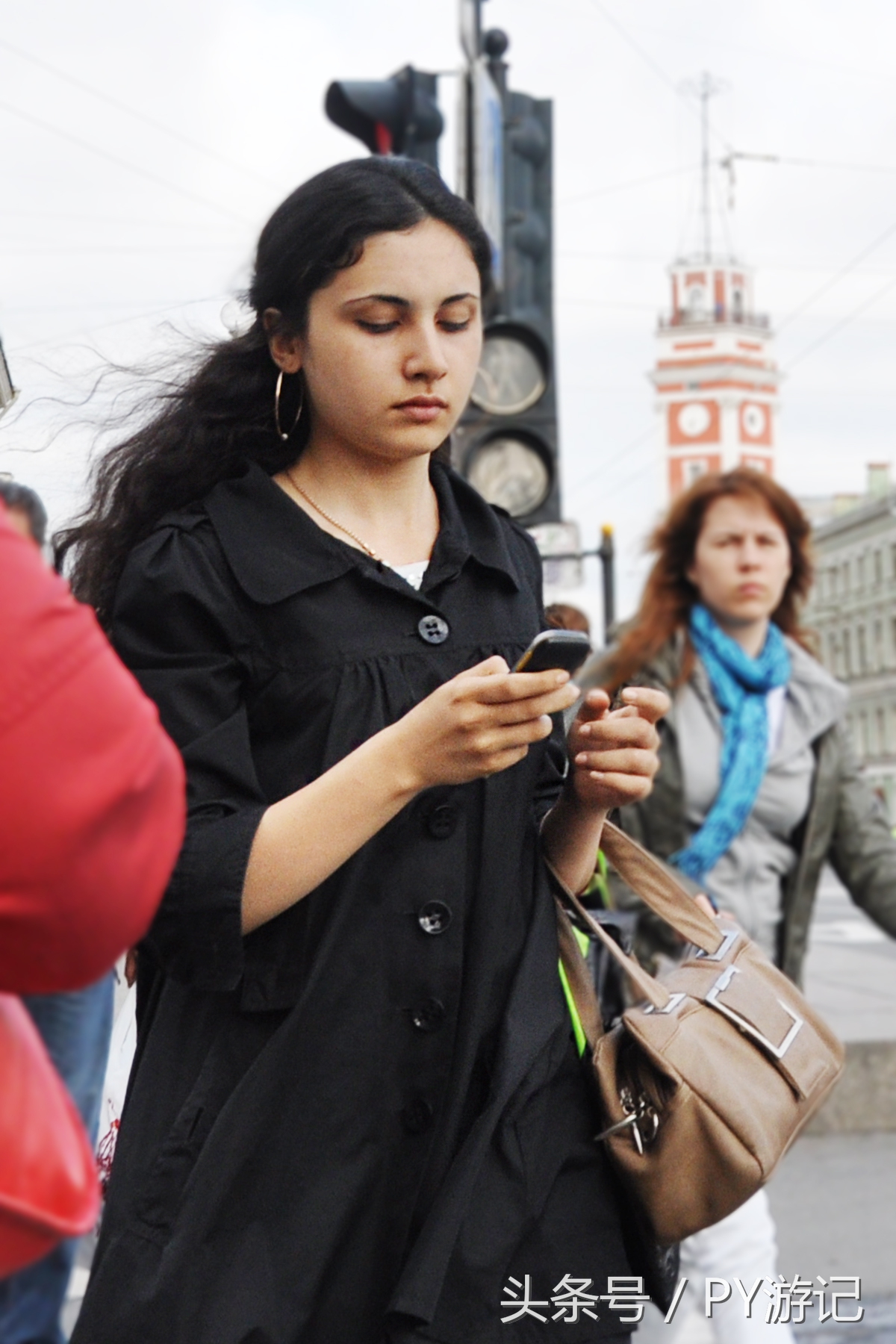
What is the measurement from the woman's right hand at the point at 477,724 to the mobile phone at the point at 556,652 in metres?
0.01

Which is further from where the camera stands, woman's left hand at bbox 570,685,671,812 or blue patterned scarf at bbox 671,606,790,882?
blue patterned scarf at bbox 671,606,790,882

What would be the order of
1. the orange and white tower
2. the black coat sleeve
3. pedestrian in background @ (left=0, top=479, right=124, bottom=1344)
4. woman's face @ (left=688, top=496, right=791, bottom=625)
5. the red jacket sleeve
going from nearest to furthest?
the red jacket sleeve
pedestrian in background @ (left=0, top=479, right=124, bottom=1344)
the black coat sleeve
woman's face @ (left=688, top=496, right=791, bottom=625)
the orange and white tower

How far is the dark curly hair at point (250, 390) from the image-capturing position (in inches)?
88.4

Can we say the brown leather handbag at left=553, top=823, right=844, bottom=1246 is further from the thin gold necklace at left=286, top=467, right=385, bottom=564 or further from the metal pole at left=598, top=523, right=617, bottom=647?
the metal pole at left=598, top=523, right=617, bottom=647

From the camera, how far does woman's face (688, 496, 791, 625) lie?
4.56m

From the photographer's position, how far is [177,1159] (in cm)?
201

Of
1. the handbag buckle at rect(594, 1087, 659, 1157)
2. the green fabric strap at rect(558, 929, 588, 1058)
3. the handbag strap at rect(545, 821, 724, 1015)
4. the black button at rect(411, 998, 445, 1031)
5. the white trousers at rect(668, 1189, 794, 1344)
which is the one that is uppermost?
the handbag strap at rect(545, 821, 724, 1015)

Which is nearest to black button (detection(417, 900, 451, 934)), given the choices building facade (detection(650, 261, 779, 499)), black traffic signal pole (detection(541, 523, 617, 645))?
black traffic signal pole (detection(541, 523, 617, 645))

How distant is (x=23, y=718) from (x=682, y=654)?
3.63 meters

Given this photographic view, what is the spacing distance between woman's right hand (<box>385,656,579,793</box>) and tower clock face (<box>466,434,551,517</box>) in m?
5.80

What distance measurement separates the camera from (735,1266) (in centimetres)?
373

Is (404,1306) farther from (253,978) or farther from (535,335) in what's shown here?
(535,335)

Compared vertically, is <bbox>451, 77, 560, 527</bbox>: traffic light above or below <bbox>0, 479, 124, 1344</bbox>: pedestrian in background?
above

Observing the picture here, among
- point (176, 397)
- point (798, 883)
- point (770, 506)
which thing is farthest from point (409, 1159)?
point (770, 506)
